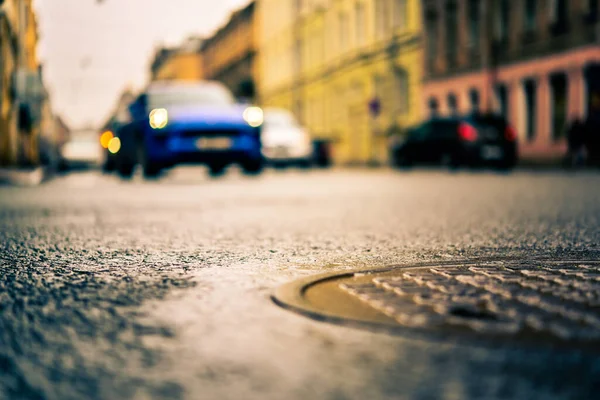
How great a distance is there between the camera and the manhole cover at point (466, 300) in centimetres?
337

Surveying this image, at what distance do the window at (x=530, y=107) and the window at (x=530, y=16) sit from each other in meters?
1.67

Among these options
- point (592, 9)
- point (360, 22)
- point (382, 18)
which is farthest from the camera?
point (360, 22)

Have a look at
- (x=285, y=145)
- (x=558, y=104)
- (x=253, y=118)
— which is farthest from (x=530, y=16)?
(x=253, y=118)

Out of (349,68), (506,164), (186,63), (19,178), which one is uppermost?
(186,63)

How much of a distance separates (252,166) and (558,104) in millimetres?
14397

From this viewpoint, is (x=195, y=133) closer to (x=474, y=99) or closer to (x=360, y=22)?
(x=474, y=99)

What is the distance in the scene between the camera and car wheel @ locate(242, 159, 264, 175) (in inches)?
715

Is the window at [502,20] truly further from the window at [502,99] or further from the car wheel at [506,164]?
the car wheel at [506,164]

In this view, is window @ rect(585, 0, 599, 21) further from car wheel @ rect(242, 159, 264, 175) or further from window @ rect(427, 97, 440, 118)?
car wheel @ rect(242, 159, 264, 175)

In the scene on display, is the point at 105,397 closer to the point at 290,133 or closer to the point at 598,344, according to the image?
the point at 598,344

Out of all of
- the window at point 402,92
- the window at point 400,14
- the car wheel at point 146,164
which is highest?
the window at point 400,14

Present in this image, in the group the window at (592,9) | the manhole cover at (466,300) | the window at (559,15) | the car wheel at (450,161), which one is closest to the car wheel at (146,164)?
the car wheel at (450,161)

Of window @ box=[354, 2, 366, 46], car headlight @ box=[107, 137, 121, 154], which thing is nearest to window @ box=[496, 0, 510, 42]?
window @ box=[354, 2, 366, 46]

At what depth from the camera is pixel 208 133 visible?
17.2 metres
